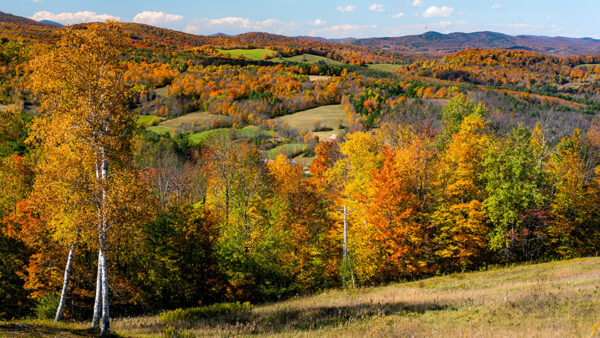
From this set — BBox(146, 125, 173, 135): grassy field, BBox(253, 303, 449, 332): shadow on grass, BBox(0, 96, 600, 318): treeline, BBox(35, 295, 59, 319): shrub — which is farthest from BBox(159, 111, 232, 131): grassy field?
BBox(253, 303, 449, 332): shadow on grass

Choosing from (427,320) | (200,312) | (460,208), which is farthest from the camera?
(460,208)

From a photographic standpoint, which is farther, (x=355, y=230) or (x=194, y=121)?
(x=194, y=121)

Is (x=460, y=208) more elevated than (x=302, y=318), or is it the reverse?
(x=460, y=208)

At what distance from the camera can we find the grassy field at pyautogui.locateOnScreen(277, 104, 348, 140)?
121100mm

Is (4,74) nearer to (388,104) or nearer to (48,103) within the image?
(48,103)

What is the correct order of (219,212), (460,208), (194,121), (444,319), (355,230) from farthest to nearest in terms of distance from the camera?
(194,121) < (219,212) < (355,230) < (460,208) < (444,319)

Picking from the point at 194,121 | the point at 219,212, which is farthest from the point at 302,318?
the point at 194,121

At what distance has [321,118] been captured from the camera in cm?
13150

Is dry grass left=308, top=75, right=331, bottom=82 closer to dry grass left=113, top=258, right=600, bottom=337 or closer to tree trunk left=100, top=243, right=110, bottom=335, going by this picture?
dry grass left=113, top=258, right=600, bottom=337

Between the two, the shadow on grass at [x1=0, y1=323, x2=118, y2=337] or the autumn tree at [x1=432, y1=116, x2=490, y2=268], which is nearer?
the shadow on grass at [x1=0, y1=323, x2=118, y2=337]

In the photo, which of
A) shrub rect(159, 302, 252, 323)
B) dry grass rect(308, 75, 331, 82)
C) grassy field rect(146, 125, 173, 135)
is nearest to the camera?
shrub rect(159, 302, 252, 323)

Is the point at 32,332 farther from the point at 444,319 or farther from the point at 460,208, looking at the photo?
the point at 460,208

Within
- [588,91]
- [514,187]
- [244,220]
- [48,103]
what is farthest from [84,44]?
[588,91]

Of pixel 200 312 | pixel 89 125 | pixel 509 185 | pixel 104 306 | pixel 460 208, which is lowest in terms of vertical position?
pixel 200 312
